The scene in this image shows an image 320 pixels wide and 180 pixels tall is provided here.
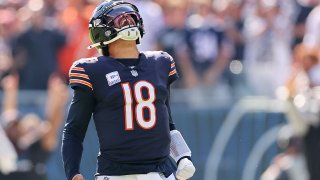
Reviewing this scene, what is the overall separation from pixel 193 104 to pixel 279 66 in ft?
6.72

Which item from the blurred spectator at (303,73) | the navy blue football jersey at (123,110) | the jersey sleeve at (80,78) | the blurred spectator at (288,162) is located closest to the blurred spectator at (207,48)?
the blurred spectator at (303,73)

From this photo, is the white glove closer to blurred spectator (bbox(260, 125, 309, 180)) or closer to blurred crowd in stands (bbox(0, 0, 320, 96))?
blurred spectator (bbox(260, 125, 309, 180))

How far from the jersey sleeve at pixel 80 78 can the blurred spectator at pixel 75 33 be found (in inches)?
248

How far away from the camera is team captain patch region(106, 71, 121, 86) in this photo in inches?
232

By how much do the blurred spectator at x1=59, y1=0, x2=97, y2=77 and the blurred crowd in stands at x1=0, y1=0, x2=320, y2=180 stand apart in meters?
0.01

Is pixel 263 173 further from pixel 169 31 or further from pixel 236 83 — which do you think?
pixel 169 31

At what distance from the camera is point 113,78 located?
5895mm

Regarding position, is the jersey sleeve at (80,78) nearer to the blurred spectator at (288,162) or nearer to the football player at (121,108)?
the football player at (121,108)

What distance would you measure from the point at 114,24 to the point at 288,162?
187 inches

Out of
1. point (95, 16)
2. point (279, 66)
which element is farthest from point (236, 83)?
point (95, 16)

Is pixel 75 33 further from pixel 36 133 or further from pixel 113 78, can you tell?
pixel 113 78

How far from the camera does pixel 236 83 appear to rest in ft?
40.3

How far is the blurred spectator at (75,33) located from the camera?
12.5 meters

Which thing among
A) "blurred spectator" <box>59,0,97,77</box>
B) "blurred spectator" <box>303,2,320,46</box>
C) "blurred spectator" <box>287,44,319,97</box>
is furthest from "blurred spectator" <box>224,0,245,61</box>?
"blurred spectator" <box>287,44,319,97</box>
